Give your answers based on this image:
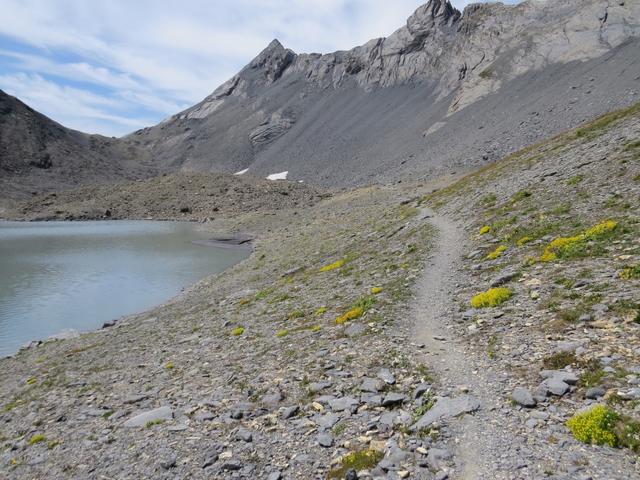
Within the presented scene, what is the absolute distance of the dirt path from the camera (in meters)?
9.09

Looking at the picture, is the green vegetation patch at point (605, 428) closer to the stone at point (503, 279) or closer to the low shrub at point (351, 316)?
the stone at point (503, 279)

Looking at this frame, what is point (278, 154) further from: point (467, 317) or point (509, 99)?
point (467, 317)

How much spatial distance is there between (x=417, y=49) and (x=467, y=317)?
193 meters

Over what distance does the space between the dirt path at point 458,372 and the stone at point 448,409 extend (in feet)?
0.65

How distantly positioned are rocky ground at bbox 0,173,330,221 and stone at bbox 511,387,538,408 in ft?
351

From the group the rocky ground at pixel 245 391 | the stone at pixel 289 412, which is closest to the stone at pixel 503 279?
the rocky ground at pixel 245 391

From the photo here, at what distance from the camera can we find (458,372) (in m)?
12.8

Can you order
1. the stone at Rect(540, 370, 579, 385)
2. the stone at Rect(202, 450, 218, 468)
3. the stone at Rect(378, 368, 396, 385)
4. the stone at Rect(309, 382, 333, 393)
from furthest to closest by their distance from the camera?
the stone at Rect(309, 382, 333, 393)
the stone at Rect(378, 368, 396, 385)
the stone at Rect(202, 450, 218, 468)
the stone at Rect(540, 370, 579, 385)

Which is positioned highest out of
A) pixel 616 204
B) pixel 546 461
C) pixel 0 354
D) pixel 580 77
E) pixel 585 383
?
pixel 580 77

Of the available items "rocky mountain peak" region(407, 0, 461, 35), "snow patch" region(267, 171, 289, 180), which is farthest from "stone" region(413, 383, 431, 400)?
"rocky mountain peak" region(407, 0, 461, 35)

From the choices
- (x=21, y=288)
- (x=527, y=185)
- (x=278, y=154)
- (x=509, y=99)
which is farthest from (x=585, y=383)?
(x=278, y=154)

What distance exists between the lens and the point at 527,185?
34094 mm

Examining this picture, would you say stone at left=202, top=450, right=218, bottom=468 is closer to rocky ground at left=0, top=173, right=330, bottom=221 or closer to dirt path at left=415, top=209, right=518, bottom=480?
dirt path at left=415, top=209, right=518, bottom=480

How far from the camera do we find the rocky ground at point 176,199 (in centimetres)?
12600
